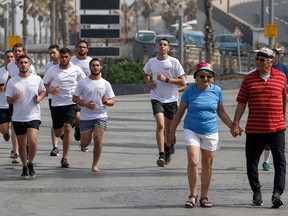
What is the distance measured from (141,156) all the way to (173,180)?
11.0ft

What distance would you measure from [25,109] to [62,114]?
69.9 inches

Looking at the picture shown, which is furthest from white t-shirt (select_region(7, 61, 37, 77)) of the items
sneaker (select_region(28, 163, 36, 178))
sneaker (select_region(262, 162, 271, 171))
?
sneaker (select_region(262, 162, 271, 171))

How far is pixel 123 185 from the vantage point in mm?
14719

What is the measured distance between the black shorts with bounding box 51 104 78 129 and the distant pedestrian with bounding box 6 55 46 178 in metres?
1.54

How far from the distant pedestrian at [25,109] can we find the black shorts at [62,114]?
1.54m

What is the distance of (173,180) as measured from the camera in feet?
49.8

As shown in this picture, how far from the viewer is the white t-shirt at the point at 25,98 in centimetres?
1566

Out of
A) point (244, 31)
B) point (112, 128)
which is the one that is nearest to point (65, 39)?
point (244, 31)

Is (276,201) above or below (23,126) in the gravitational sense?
below

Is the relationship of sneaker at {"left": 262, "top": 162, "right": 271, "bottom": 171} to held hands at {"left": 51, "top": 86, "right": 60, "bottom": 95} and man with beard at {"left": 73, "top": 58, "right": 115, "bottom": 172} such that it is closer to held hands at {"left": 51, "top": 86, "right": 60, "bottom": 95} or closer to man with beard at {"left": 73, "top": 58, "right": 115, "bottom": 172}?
man with beard at {"left": 73, "top": 58, "right": 115, "bottom": 172}

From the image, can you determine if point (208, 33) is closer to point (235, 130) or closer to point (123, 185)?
point (123, 185)

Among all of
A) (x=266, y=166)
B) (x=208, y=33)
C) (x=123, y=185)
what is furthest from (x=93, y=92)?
(x=208, y=33)

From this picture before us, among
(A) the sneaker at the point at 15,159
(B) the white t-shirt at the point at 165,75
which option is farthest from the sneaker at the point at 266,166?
(A) the sneaker at the point at 15,159

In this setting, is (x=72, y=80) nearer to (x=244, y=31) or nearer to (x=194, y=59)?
(x=194, y=59)
